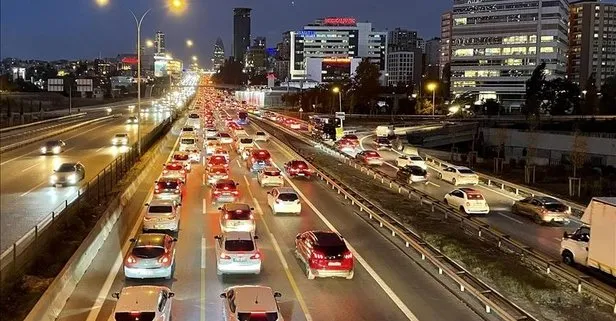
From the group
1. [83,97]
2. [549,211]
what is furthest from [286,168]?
[83,97]

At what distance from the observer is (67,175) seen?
36625 millimetres

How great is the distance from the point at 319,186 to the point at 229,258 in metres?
21.9

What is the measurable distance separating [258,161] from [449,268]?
28.3 meters

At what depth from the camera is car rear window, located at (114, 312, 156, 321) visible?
1397cm

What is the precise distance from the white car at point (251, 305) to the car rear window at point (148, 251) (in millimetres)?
4644

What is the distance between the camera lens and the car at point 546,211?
32062 mm

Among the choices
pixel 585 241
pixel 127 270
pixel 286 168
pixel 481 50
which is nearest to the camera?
pixel 127 270

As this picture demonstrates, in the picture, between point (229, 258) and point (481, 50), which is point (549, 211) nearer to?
point (229, 258)

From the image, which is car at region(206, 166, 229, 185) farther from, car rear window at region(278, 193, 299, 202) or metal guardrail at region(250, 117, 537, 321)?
metal guardrail at region(250, 117, 537, 321)

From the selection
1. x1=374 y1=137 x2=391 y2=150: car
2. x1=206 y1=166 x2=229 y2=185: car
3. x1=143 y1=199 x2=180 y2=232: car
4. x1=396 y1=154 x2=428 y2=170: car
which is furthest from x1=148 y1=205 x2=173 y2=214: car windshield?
x1=374 y1=137 x2=391 y2=150: car

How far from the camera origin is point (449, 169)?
47.3 meters

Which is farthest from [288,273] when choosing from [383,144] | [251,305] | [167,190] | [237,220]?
[383,144]

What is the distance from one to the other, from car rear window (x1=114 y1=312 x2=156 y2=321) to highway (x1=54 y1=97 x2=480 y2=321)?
1961 millimetres

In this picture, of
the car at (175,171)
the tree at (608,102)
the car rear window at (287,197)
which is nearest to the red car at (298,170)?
the car at (175,171)
